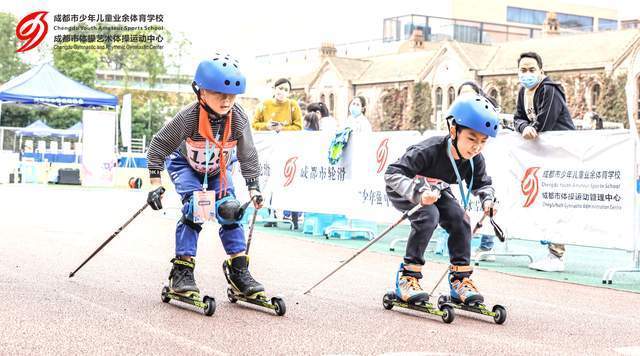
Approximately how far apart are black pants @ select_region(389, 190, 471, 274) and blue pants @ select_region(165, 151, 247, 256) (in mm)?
1258

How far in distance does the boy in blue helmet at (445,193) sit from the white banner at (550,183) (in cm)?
359

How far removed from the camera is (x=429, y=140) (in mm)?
7852

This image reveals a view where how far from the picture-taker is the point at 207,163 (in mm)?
7918

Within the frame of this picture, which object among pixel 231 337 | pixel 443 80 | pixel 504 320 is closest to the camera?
pixel 231 337

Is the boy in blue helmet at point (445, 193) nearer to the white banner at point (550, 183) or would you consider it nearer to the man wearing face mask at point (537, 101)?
the white banner at point (550, 183)

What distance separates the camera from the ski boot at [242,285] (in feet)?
25.3

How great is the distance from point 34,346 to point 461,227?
3.21 meters

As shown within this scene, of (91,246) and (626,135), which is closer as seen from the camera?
(626,135)

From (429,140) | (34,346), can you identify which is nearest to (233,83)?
(429,140)

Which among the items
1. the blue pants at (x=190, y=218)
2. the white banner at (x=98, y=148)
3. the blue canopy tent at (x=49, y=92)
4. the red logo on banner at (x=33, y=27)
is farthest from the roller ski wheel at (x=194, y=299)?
the white banner at (x=98, y=148)

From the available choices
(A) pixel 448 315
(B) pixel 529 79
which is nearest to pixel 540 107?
(B) pixel 529 79

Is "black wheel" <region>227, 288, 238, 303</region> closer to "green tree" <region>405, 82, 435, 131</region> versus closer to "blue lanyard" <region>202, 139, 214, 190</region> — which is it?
"blue lanyard" <region>202, 139, 214, 190</region>

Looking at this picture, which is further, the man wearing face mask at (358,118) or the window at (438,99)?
the window at (438,99)

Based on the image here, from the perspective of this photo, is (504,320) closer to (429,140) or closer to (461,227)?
(461,227)
